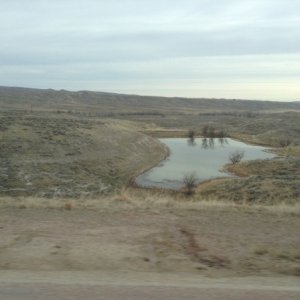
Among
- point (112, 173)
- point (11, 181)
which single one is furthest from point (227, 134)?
point (11, 181)

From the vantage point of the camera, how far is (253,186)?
3192cm

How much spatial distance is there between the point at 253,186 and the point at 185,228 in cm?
2048

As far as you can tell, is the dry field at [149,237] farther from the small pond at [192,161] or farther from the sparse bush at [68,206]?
the small pond at [192,161]

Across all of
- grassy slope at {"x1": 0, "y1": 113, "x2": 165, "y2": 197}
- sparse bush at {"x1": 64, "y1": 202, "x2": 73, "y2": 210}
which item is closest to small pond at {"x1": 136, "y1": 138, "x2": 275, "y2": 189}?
grassy slope at {"x1": 0, "y1": 113, "x2": 165, "y2": 197}

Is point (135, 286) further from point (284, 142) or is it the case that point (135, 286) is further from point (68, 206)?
point (284, 142)

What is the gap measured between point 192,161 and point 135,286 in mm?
51133

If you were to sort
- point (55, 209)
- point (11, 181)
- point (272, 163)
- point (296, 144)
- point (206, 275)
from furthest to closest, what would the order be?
point (296, 144) < point (272, 163) < point (11, 181) < point (55, 209) < point (206, 275)

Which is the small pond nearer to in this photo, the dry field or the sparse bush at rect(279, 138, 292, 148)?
the sparse bush at rect(279, 138, 292, 148)

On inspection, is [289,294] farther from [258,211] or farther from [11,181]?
[11,181]

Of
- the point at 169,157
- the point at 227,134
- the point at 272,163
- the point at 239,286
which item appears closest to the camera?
the point at 239,286

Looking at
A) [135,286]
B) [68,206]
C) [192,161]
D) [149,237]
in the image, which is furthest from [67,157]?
[135,286]

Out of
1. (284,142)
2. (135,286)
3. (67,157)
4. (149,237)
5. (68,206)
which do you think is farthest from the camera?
(284,142)

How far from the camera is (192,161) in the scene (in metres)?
58.5

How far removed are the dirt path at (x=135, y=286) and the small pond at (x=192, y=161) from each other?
107 feet
